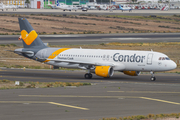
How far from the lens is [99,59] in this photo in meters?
49.1

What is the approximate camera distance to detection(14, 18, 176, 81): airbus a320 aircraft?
151 ft

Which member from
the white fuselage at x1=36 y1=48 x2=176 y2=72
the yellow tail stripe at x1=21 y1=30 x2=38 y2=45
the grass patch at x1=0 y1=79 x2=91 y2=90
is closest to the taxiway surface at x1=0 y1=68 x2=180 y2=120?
the grass patch at x1=0 y1=79 x2=91 y2=90

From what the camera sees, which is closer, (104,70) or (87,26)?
(104,70)

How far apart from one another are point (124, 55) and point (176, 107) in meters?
22.3

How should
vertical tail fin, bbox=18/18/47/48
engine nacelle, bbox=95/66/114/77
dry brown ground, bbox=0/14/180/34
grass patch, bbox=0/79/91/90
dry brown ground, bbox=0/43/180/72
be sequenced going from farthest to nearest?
dry brown ground, bbox=0/14/180/34
dry brown ground, bbox=0/43/180/72
vertical tail fin, bbox=18/18/47/48
engine nacelle, bbox=95/66/114/77
grass patch, bbox=0/79/91/90

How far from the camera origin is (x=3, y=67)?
60250mm

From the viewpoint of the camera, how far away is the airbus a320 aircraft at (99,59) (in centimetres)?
4603

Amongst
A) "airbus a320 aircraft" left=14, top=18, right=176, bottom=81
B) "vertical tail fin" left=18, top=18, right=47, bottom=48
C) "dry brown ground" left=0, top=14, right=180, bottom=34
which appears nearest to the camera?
"airbus a320 aircraft" left=14, top=18, right=176, bottom=81

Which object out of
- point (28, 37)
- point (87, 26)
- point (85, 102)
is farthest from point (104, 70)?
point (87, 26)

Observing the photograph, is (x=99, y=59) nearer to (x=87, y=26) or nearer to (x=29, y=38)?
(x=29, y=38)

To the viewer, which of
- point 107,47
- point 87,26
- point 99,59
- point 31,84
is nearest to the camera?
point 31,84

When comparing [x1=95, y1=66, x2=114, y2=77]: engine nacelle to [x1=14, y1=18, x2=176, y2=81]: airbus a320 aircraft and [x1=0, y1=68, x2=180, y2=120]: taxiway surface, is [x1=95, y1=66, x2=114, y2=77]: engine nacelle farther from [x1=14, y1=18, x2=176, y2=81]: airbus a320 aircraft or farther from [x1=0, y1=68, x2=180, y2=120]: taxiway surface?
[x1=0, y1=68, x2=180, y2=120]: taxiway surface

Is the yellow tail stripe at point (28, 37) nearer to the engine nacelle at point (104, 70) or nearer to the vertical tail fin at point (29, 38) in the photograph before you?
the vertical tail fin at point (29, 38)

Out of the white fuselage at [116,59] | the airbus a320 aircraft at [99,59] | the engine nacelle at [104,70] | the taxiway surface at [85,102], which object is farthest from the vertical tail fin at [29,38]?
the taxiway surface at [85,102]
